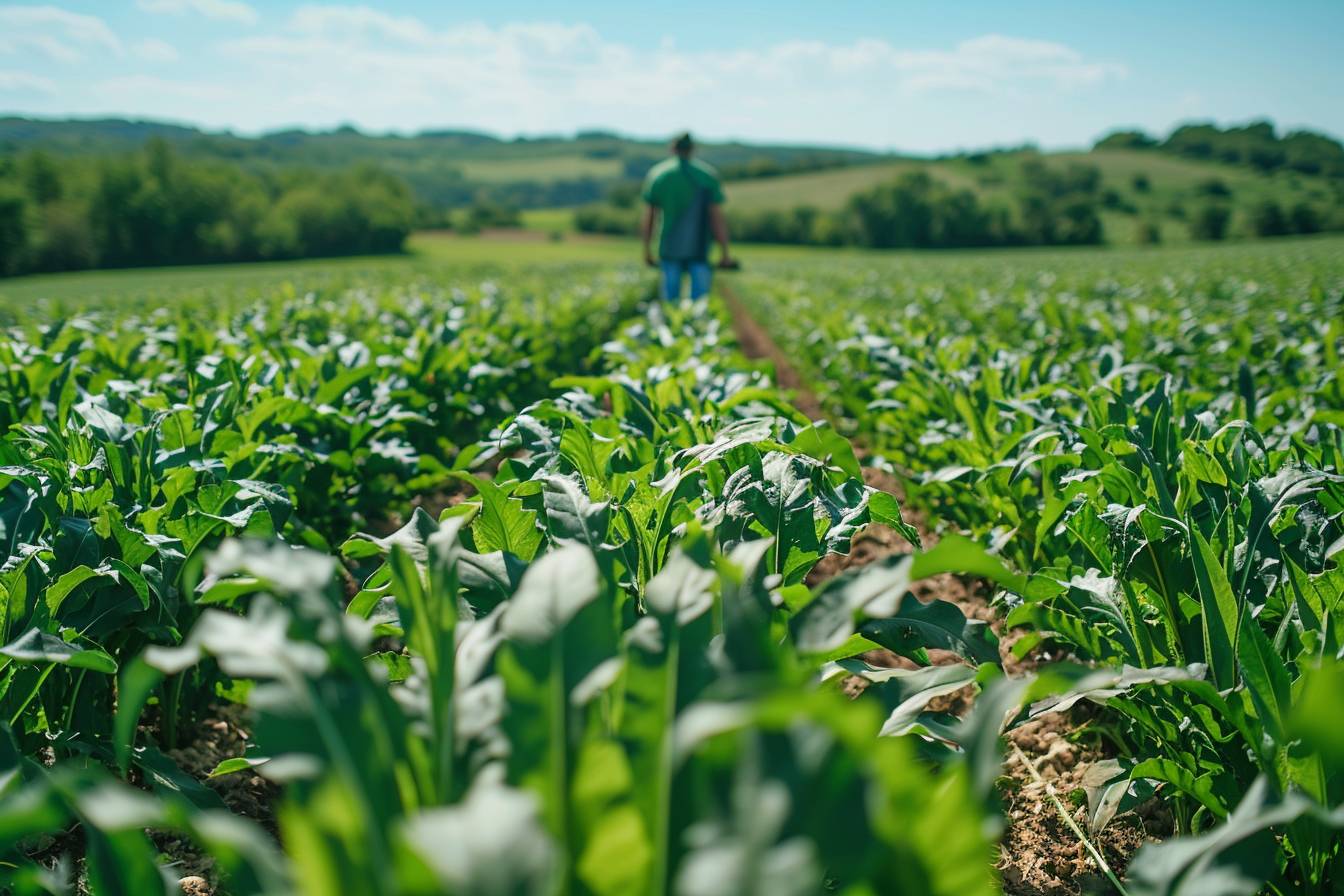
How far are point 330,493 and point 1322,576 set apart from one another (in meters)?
3.95

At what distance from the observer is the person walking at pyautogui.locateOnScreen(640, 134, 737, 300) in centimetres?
941

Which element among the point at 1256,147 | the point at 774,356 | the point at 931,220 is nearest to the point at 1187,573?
the point at 774,356

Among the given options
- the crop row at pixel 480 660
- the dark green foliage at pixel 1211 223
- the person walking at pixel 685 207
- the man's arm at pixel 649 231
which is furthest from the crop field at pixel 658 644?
the dark green foliage at pixel 1211 223

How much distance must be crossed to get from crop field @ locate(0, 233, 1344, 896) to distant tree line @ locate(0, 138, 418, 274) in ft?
209

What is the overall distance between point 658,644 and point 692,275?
9146mm

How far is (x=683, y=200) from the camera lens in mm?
9438

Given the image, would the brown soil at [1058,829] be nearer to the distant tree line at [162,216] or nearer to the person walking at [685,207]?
the person walking at [685,207]

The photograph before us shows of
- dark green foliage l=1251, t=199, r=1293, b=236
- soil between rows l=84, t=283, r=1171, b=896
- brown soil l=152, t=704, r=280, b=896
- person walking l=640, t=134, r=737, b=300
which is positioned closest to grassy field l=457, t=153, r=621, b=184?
dark green foliage l=1251, t=199, r=1293, b=236

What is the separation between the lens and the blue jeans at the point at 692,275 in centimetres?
998

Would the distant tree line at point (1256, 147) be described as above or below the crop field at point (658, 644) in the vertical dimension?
above

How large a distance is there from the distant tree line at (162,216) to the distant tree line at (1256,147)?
101 meters

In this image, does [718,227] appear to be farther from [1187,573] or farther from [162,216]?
[162,216]

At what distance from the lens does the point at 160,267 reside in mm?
60312

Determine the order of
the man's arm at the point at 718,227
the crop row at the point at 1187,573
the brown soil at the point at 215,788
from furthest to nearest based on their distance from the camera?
the man's arm at the point at 718,227
the brown soil at the point at 215,788
the crop row at the point at 1187,573
